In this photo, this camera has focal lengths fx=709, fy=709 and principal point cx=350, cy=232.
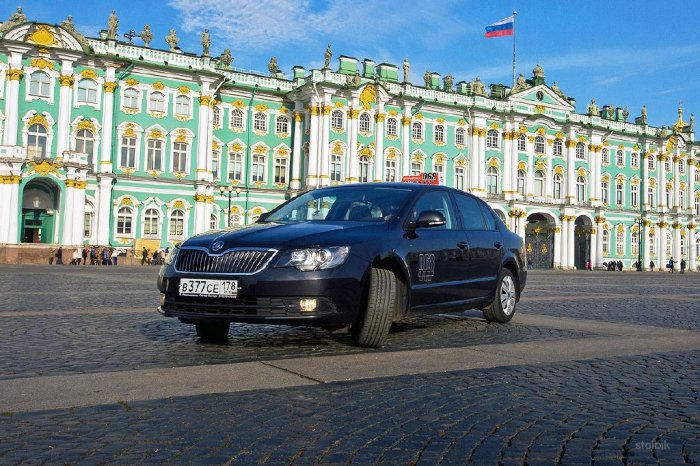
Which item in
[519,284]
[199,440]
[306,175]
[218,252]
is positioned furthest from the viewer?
[306,175]

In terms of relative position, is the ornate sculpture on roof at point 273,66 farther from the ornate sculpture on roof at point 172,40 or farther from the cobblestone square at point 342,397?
the cobblestone square at point 342,397

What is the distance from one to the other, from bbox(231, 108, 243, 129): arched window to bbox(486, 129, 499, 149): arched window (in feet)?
72.2

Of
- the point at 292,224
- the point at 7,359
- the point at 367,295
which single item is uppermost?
the point at 292,224

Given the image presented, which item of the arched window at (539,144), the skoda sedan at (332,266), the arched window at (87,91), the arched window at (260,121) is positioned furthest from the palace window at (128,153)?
the skoda sedan at (332,266)

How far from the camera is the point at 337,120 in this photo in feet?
180

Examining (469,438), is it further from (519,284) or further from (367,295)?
(519,284)

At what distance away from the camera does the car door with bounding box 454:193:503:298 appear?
8.82 metres

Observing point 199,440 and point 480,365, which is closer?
point 199,440

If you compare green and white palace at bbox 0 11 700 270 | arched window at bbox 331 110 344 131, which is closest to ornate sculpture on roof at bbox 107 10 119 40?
green and white palace at bbox 0 11 700 270

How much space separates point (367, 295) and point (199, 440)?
347cm

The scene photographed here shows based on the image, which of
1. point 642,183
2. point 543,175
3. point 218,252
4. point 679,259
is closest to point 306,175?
point 543,175

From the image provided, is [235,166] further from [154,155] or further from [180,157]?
[154,155]

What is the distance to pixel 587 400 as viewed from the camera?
481 cm

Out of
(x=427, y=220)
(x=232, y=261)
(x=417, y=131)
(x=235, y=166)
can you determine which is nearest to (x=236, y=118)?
(x=235, y=166)
